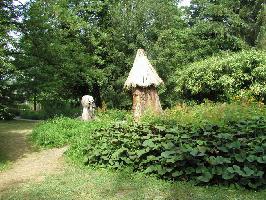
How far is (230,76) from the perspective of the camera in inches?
776

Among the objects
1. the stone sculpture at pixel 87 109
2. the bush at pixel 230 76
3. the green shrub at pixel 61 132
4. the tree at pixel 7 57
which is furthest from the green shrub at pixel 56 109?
the green shrub at pixel 61 132

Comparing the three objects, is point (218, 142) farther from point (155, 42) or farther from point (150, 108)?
point (155, 42)

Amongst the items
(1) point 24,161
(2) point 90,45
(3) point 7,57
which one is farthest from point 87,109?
(2) point 90,45

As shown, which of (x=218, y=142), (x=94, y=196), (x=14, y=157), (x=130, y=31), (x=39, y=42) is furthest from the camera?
(x=130, y=31)

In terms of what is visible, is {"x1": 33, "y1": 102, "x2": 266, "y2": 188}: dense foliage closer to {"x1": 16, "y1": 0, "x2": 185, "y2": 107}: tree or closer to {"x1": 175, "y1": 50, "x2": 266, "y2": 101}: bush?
{"x1": 16, "y1": 0, "x2": 185, "y2": 107}: tree

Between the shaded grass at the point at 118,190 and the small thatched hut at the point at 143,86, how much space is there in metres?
5.68

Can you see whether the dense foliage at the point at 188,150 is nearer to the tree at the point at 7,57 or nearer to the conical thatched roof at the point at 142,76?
the conical thatched roof at the point at 142,76

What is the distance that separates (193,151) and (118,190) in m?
1.65

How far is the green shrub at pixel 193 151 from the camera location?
7.07 m

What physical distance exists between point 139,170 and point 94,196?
1.69 metres

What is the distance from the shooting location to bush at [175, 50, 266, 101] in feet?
61.8

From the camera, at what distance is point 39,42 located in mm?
18219

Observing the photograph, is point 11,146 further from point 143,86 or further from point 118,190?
point 118,190

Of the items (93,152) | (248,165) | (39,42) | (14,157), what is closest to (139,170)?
(93,152)
